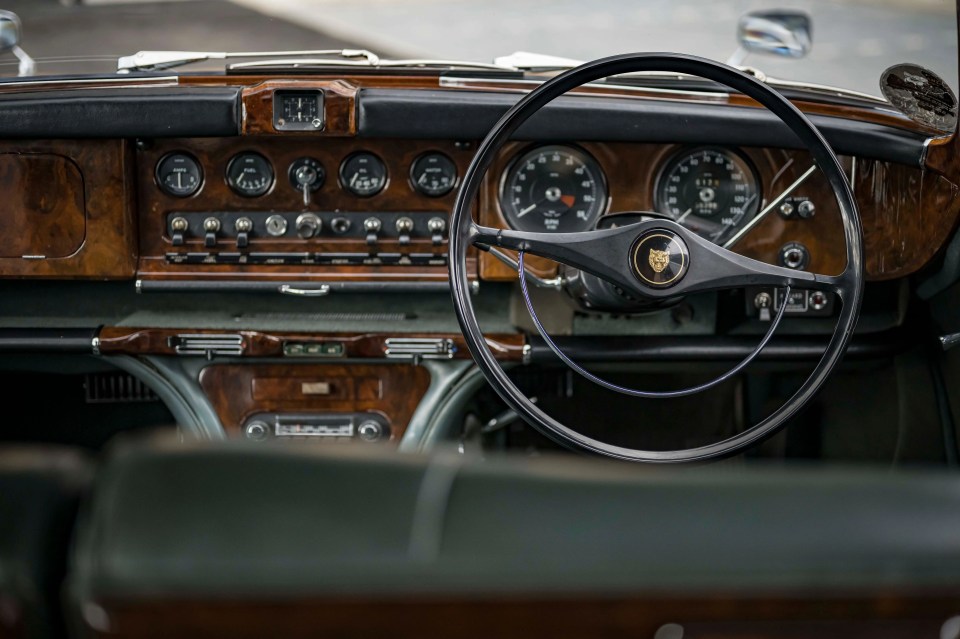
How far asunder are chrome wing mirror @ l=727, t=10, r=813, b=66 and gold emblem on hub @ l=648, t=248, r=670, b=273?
2.52 feet

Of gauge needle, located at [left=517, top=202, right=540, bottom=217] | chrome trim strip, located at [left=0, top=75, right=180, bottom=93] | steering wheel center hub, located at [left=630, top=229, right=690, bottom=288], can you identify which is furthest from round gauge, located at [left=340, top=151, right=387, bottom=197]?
steering wheel center hub, located at [left=630, top=229, right=690, bottom=288]

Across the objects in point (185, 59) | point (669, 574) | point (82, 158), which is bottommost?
point (669, 574)

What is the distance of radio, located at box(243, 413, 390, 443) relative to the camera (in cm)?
258

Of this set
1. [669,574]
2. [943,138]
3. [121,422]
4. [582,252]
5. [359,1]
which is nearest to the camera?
[669,574]

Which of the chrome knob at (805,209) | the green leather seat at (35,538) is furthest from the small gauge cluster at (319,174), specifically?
the green leather seat at (35,538)

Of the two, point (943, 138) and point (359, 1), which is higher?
point (359, 1)

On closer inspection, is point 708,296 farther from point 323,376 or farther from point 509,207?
point 323,376

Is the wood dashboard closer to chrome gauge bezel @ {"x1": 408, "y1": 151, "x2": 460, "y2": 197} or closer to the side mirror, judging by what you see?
chrome gauge bezel @ {"x1": 408, "y1": 151, "x2": 460, "y2": 197}

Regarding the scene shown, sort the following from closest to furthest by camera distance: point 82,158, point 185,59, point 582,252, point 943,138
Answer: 1. point 582,252
2. point 943,138
3. point 82,158
4. point 185,59

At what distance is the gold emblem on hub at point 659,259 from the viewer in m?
1.92

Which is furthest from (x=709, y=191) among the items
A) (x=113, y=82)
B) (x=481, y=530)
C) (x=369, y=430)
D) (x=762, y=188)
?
(x=481, y=530)

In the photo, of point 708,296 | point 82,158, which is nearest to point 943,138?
point 708,296

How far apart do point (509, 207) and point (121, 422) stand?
1366 millimetres

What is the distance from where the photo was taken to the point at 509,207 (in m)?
2.42
